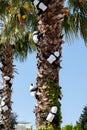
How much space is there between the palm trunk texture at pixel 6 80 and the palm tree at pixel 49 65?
8.71 meters

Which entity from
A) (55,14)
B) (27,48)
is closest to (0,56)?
(27,48)

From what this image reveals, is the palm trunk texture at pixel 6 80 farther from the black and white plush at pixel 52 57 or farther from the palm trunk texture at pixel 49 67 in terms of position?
the black and white plush at pixel 52 57

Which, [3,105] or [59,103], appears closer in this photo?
[59,103]

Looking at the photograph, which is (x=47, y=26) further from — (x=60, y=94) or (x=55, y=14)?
(x=60, y=94)

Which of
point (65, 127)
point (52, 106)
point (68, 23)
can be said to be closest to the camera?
point (65, 127)

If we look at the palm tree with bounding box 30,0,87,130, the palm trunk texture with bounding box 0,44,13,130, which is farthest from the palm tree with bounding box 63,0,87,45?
the palm trunk texture with bounding box 0,44,13,130

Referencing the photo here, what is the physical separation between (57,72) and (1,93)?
9.62 metres

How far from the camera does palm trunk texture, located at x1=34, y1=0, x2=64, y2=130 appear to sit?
11258mm

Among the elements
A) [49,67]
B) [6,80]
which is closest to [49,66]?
[49,67]

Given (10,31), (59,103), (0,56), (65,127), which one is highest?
(0,56)

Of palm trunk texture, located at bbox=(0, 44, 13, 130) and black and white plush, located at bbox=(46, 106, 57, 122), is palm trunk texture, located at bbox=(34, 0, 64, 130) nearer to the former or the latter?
black and white plush, located at bbox=(46, 106, 57, 122)

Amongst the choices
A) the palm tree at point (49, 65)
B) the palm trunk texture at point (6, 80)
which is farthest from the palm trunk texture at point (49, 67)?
the palm trunk texture at point (6, 80)

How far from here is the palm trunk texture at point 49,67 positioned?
443 inches

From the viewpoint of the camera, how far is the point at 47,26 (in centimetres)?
1174
